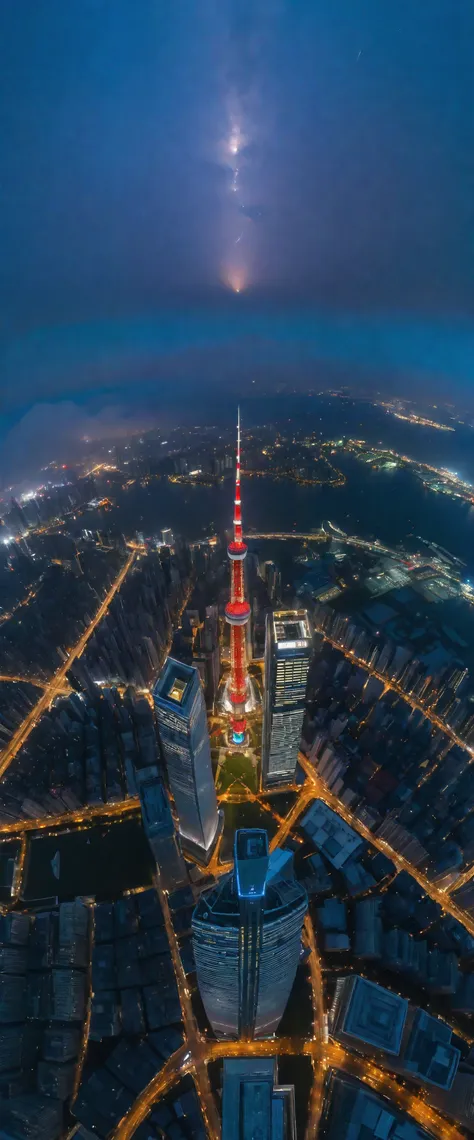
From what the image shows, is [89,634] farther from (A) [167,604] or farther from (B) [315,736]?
(B) [315,736]

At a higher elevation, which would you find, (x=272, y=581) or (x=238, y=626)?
(x=272, y=581)

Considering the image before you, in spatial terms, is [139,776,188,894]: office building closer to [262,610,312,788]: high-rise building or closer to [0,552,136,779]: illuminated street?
[262,610,312,788]: high-rise building

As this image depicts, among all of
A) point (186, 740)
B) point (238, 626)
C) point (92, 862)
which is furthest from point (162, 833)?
point (238, 626)

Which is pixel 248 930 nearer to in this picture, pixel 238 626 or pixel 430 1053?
pixel 430 1053

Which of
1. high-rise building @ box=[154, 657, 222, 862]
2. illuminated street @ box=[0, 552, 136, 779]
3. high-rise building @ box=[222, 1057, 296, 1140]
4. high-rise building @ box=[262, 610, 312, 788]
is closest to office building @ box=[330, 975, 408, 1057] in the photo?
high-rise building @ box=[222, 1057, 296, 1140]

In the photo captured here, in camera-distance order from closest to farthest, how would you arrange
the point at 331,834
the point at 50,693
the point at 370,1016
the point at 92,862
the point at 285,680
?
the point at 370,1016
the point at 285,680
the point at 92,862
the point at 331,834
the point at 50,693
